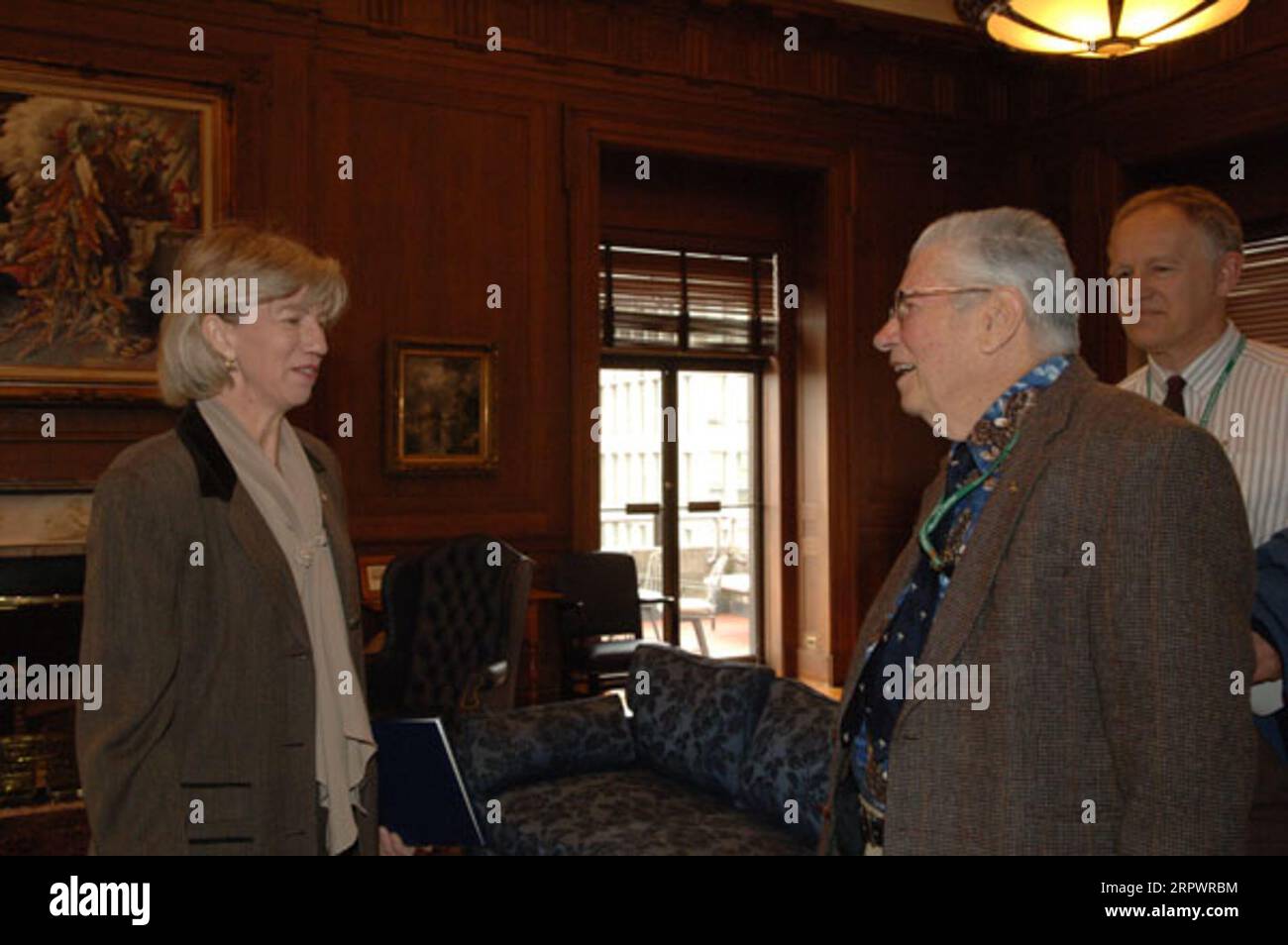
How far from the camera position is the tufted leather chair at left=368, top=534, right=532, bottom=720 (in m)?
5.68

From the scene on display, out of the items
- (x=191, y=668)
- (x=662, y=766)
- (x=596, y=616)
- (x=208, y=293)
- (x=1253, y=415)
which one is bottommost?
(x=662, y=766)

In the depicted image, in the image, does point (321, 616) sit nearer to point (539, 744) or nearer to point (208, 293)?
point (208, 293)

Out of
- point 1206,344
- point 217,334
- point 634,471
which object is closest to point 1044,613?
point 1206,344

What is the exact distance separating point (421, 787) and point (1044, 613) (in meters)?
1.47

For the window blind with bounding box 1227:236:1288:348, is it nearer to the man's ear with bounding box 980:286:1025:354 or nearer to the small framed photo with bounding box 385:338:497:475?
the small framed photo with bounding box 385:338:497:475

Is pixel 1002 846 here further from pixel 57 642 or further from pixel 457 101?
pixel 457 101

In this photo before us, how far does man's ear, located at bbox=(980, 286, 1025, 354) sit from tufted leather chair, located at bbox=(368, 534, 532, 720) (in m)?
4.20

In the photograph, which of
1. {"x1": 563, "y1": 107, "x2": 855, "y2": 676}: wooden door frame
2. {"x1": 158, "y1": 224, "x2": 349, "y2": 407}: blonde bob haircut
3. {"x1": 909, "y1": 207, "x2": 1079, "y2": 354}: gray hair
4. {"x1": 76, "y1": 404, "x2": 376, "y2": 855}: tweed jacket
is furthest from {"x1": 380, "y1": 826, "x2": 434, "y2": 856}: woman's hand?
{"x1": 563, "y1": 107, "x2": 855, "y2": 676}: wooden door frame

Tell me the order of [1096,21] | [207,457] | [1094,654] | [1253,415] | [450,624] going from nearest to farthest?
[1094,654] < [207,457] < [1253,415] < [1096,21] < [450,624]

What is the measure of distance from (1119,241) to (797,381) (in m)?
6.44

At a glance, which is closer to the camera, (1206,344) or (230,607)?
(230,607)

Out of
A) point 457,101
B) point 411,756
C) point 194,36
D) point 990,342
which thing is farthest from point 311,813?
point 457,101

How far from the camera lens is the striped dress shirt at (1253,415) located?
2199 mm

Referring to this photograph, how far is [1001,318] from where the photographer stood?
5.37ft
